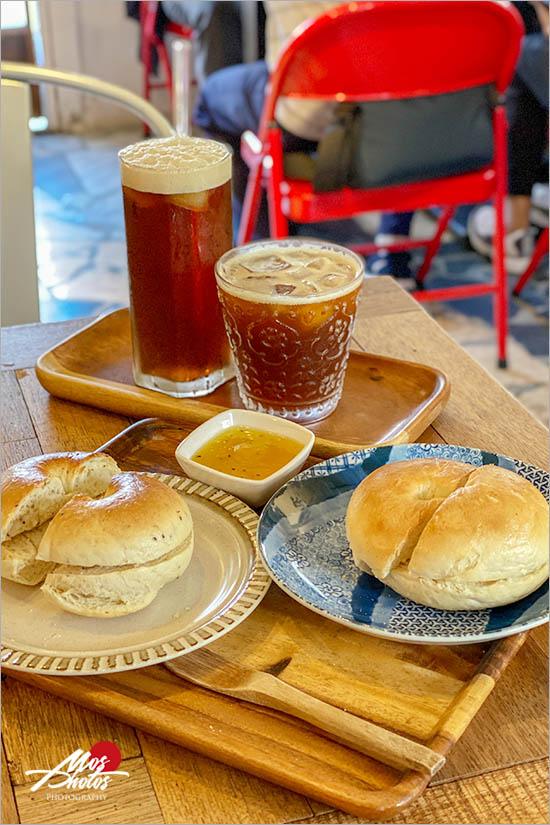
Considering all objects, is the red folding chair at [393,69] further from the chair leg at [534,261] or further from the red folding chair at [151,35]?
the red folding chair at [151,35]

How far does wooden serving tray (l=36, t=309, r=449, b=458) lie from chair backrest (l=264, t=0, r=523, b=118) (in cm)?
124

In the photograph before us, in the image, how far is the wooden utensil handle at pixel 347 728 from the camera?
0.63m

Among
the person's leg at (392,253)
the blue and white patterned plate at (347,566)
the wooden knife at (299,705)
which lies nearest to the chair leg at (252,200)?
the person's leg at (392,253)

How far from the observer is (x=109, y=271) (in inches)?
139

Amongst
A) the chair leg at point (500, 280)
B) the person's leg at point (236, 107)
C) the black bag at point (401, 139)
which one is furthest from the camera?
the person's leg at point (236, 107)

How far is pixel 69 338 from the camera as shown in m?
1.28

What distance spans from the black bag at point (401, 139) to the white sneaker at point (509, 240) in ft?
3.45

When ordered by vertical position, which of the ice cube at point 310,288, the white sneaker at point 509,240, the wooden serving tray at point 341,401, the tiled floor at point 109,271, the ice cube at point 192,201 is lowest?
the tiled floor at point 109,271

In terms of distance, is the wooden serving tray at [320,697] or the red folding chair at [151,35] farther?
the red folding chair at [151,35]

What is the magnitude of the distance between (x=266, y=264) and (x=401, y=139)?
56.5 inches

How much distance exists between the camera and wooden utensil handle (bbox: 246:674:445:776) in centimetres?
63

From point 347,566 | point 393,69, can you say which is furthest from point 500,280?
point 347,566

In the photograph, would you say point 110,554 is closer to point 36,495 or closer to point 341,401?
point 36,495

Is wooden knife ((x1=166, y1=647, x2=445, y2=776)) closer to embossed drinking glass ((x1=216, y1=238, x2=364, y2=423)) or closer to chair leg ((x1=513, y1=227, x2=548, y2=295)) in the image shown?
embossed drinking glass ((x1=216, y1=238, x2=364, y2=423))
